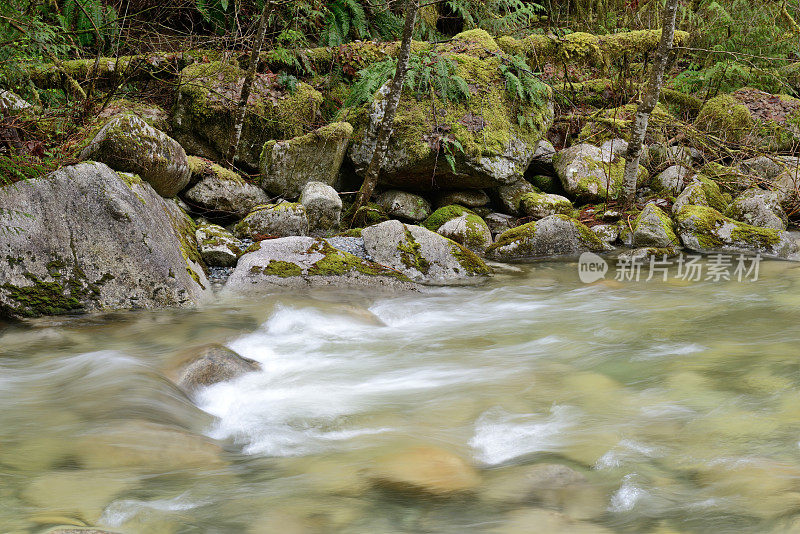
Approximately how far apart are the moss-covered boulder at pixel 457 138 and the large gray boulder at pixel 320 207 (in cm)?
128

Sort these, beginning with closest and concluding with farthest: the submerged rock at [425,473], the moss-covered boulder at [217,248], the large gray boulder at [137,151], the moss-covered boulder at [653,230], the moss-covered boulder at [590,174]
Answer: the submerged rock at [425,473] → the large gray boulder at [137,151] → the moss-covered boulder at [217,248] → the moss-covered boulder at [653,230] → the moss-covered boulder at [590,174]

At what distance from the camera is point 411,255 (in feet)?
24.3

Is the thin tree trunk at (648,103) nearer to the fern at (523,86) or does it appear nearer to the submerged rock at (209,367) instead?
the fern at (523,86)

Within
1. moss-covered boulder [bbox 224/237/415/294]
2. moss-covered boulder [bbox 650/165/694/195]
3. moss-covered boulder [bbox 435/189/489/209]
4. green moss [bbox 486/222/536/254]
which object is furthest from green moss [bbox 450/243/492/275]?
moss-covered boulder [bbox 650/165/694/195]

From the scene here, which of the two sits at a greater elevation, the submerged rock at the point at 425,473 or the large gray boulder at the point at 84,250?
the large gray boulder at the point at 84,250

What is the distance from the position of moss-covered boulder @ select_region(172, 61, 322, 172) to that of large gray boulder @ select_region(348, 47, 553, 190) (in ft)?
4.31

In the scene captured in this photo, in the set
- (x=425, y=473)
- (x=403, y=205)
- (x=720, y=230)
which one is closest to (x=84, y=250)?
(x=425, y=473)

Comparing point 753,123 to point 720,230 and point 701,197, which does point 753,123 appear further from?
point 720,230

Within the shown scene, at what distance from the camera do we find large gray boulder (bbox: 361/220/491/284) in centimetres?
732

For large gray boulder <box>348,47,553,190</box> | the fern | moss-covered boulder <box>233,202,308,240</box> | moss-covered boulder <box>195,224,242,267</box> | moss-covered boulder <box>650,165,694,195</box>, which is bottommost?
moss-covered boulder <box>195,224,242,267</box>

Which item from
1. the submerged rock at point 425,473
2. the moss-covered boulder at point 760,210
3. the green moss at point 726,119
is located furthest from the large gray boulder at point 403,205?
the submerged rock at point 425,473

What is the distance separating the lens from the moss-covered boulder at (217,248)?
7.14 metres

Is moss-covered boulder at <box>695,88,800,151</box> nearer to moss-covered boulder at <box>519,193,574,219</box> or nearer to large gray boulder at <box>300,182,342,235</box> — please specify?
moss-covered boulder at <box>519,193,574,219</box>

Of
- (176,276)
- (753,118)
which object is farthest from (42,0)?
(753,118)
